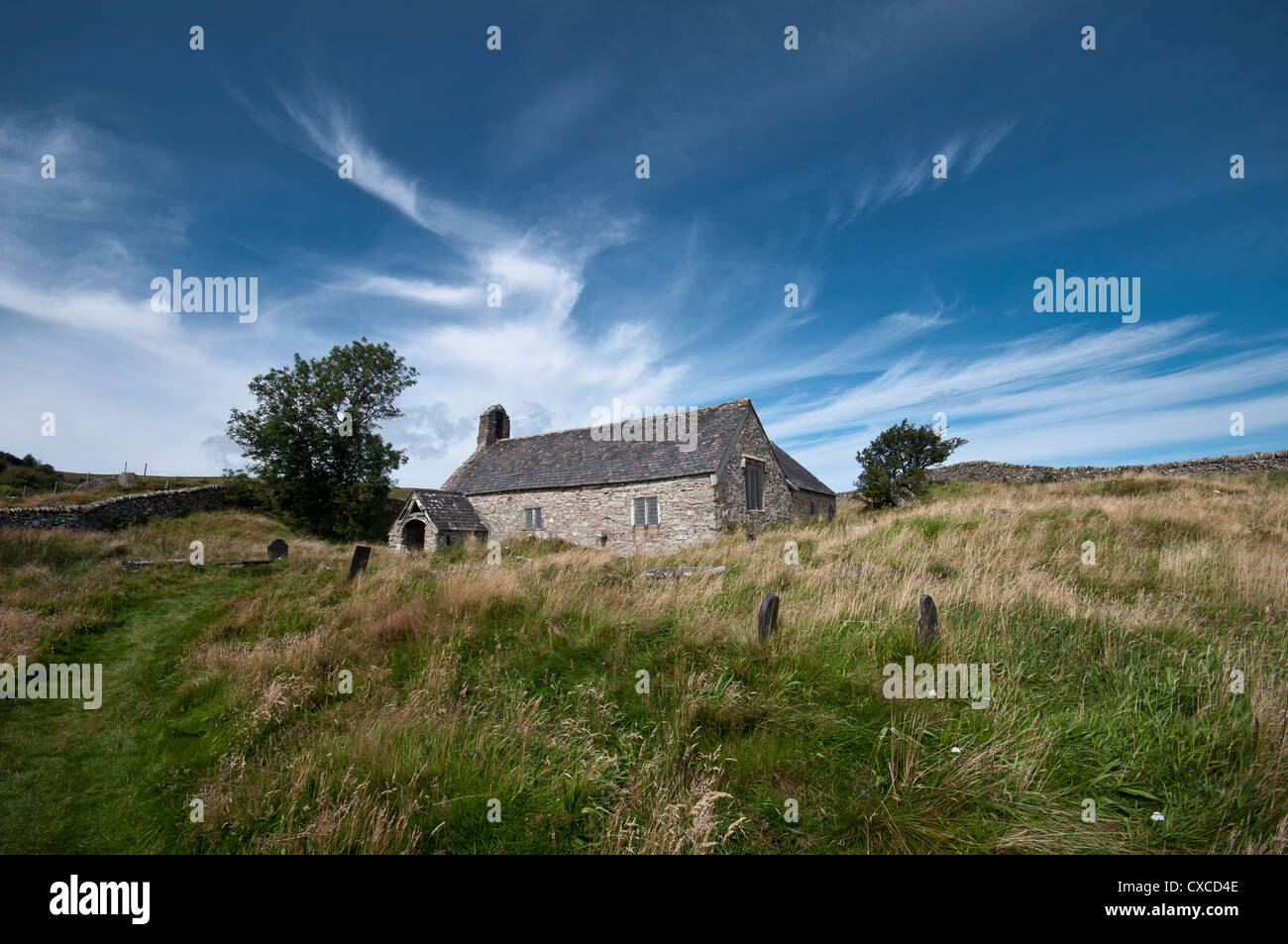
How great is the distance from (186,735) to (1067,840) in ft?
25.1

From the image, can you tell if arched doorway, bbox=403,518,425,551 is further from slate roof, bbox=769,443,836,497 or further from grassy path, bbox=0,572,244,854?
slate roof, bbox=769,443,836,497

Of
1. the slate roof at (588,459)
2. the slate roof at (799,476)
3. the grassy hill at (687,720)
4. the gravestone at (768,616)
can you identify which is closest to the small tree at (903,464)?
the slate roof at (799,476)

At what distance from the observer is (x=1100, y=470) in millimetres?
27938

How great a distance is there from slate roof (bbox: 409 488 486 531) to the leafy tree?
270 inches

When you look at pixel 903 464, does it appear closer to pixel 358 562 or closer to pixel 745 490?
pixel 745 490

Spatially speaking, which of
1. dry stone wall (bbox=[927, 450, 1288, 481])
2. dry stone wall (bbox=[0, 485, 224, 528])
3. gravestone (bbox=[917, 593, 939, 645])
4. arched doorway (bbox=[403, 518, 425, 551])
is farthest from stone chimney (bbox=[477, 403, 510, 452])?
gravestone (bbox=[917, 593, 939, 645])

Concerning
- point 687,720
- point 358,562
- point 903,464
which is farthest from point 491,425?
point 687,720

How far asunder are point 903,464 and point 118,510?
3915cm

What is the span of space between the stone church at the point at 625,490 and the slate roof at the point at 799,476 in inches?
17.6

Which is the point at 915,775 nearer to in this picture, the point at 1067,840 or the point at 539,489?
the point at 1067,840

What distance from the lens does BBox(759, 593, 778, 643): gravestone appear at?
5.27 m

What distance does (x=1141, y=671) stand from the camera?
14.0 ft
